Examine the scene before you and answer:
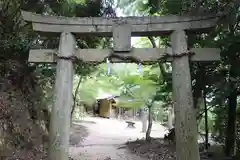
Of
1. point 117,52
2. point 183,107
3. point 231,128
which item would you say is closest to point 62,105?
point 117,52

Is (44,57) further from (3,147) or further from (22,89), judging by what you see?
(22,89)

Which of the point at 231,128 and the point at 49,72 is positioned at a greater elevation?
the point at 49,72

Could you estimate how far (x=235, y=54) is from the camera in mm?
5969

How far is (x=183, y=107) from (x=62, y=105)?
2183 mm

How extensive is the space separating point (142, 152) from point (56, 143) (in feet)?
18.7

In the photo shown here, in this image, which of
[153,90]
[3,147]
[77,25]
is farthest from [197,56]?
[153,90]

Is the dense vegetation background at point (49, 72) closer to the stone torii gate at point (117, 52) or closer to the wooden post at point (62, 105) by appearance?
the stone torii gate at point (117, 52)

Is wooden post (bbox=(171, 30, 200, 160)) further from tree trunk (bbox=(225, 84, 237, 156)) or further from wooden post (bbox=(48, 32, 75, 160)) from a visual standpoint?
tree trunk (bbox=(225, 84, 237, 156))

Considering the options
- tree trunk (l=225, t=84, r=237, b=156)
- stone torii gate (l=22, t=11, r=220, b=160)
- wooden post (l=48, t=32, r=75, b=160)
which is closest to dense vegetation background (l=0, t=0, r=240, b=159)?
tree trunk (l=225, t=84, r=237, b=156)

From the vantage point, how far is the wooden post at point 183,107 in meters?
5.01

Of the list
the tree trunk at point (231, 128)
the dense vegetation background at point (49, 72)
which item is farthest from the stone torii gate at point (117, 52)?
the tree trunk at point (231, 128)

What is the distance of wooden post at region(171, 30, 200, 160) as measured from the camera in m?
5.01

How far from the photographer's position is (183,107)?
5.13 m

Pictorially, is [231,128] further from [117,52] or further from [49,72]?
[49,72]
